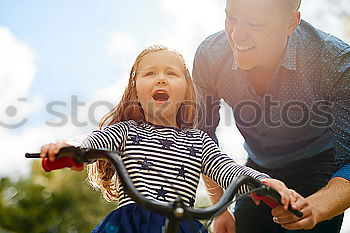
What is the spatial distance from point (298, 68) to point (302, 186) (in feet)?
2.32

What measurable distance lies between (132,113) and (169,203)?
1.05 metres

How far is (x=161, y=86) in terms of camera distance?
2.35 metres

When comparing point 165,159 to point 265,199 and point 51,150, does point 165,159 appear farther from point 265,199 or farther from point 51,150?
point 51,150

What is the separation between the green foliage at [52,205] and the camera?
722 inches

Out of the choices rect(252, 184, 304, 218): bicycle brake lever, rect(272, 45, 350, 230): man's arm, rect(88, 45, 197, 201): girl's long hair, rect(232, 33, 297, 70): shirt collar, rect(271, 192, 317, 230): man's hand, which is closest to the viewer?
rect(252, 184, 304, 218): bicycle brake lever

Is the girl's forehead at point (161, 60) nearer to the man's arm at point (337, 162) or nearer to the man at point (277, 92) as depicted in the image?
the man at point (277, 92)

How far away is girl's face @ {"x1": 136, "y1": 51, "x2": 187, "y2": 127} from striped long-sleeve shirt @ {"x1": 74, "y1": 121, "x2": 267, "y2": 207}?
0.08m

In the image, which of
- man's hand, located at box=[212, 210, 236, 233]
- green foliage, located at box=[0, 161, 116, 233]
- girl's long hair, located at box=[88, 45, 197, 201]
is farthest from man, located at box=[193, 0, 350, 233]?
green foliage, located at box=[0, 161, 116, 233]

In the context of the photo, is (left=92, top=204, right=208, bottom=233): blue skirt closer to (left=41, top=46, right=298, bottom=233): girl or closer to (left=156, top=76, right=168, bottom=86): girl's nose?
(left=41, top=46, right=298, bottom=233): girl

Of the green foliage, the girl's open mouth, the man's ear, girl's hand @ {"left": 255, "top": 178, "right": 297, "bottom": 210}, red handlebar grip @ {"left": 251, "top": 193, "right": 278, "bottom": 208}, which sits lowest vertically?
the green foliage

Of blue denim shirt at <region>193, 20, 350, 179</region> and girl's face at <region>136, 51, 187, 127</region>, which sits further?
blue denim shirt at <region>193, 20, 350, 179</region>

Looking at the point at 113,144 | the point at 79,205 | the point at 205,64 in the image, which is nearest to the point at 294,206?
the point at 113,144

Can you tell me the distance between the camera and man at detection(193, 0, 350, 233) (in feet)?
9.11

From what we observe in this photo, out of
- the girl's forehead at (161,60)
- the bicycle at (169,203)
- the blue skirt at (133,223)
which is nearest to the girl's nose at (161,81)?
the girl's forehead at (161,60)
